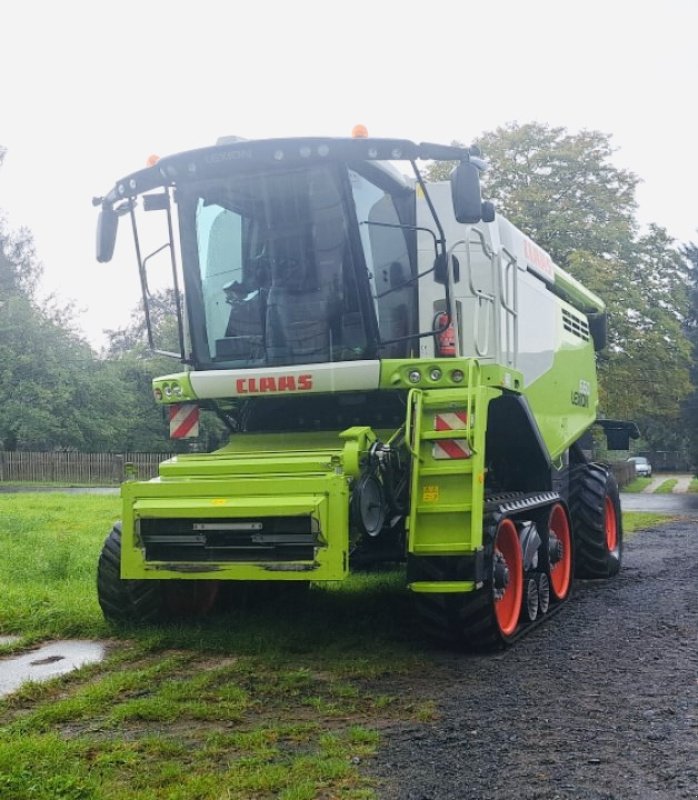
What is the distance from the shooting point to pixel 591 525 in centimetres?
1106

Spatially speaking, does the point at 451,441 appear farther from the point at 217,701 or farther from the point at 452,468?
the point at 217,701

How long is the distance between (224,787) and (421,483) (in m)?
2.93

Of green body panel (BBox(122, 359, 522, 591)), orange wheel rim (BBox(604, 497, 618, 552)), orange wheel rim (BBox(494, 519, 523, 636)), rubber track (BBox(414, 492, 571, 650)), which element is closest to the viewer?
green body panel (BBox(122, 359, 522, 591))

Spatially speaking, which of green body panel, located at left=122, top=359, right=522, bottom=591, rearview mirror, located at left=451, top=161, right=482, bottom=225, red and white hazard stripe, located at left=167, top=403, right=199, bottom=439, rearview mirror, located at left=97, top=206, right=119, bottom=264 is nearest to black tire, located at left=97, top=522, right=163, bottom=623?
green body panel, located at left=122, top=359, right=522, bottom=591

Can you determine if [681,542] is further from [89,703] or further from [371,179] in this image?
[89,703]

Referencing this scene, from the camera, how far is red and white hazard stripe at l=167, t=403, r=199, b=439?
8.38 meters

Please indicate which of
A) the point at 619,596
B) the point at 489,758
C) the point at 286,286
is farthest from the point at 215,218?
the point at 619,596

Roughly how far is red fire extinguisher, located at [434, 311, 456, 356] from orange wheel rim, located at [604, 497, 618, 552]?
16.0ft

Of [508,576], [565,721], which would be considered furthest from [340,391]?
[565,721]

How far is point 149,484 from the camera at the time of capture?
699 centimetres

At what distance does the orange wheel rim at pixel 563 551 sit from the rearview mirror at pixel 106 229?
448cm

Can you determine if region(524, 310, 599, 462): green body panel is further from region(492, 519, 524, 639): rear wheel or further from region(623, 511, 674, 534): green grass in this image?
region(623, 511, 674, 534): green grass

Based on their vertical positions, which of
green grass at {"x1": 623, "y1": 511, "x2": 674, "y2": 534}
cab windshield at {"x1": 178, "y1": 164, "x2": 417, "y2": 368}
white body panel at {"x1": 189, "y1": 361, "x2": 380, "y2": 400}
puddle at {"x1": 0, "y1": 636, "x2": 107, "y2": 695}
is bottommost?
green grass at {"x1": 623, "y1": 511, "x2": 674, "y2": 534}

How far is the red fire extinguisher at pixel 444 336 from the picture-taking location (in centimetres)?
762
